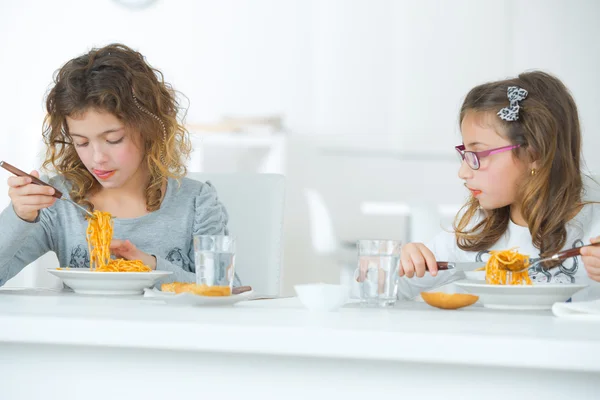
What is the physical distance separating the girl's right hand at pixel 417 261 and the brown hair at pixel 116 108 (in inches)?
27.9

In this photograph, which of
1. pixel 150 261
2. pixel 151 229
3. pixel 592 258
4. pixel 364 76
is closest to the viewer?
pixel 592 258

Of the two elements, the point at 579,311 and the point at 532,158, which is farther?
the point at 532,158

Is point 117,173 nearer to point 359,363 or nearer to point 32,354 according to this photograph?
point 32,354

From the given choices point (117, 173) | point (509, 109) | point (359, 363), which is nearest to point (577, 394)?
point (359, 363)

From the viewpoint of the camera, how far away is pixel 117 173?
174cm

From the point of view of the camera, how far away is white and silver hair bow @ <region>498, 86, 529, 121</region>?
1.68m

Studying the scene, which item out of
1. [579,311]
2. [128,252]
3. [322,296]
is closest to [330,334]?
[322,296]

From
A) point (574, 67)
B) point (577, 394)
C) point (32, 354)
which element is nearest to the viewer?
point (577, 394)

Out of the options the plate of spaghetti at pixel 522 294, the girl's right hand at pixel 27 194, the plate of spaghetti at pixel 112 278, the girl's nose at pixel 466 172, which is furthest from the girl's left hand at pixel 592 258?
the girl's right hand at pixel 27 194

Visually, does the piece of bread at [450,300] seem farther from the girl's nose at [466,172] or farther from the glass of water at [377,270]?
the girl's nose at [466,172]

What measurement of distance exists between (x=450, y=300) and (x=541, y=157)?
734 millimetres

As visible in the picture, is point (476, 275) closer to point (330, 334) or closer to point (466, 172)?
point (466, 172)

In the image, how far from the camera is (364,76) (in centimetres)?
506

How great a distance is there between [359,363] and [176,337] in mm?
186
